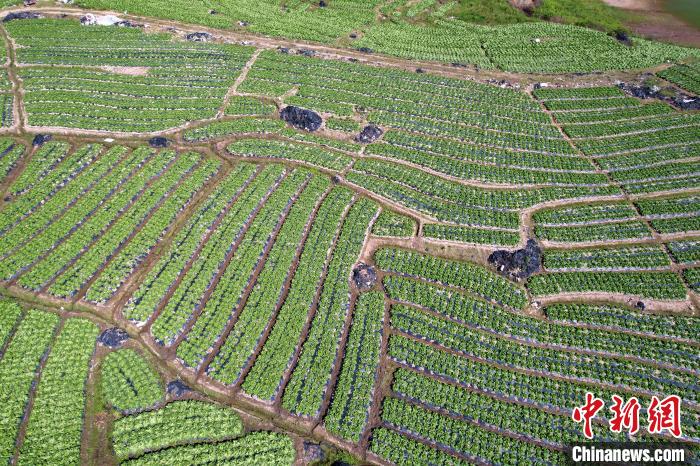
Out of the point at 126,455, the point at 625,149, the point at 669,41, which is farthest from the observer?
the point at 669,41

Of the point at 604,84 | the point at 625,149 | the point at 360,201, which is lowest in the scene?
the point at 360,201

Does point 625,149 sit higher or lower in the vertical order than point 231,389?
higher

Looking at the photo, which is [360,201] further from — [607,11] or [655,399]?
[607,11]

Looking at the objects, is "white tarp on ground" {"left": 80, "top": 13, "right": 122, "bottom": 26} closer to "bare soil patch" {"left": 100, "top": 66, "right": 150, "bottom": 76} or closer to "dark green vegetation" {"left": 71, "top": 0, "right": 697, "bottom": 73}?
"dark green vegetation" {"left": 71, "top": 0, "right": 697, "bottom": 73}

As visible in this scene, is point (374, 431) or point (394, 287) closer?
point (374, 431)

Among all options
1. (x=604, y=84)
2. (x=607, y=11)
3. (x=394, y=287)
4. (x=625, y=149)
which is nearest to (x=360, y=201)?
(x=394, y=287)

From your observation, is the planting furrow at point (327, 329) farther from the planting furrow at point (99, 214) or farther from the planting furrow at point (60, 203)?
the planting furrow at point (60, 203)

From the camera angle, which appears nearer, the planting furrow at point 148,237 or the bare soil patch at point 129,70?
the planting furrow at point 148,237

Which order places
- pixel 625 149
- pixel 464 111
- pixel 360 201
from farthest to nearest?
pixel 464 111
pixel 625 149
pixel 360 201

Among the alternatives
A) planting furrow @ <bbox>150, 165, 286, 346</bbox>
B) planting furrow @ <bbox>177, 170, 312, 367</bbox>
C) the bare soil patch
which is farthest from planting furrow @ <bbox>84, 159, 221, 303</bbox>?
the bare soil patch

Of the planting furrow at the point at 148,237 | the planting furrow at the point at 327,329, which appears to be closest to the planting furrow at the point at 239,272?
the planting furrow at the point at 327,329
